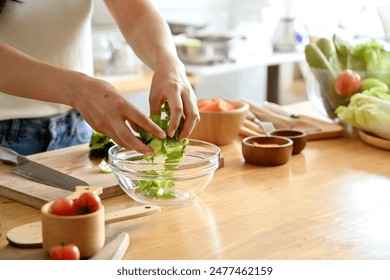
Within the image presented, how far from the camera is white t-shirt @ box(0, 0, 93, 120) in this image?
72.3 inches

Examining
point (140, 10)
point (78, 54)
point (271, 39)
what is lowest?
point (271, 39)

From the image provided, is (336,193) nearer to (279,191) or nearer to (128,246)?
(279,191)

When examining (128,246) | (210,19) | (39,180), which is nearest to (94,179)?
(39,180)

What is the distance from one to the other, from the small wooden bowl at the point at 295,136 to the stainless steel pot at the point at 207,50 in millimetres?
1935

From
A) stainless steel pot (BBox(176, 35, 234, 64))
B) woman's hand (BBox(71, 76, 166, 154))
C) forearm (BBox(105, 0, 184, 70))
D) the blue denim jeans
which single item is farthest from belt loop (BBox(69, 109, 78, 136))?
stainless steel pot (BBox(176, 35, 234, 64))

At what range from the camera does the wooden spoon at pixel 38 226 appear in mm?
1199

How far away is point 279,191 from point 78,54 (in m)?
0.76

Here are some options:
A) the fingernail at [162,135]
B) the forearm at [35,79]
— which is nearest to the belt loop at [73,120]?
the forearm at [35,79]

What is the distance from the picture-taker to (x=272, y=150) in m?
1.69

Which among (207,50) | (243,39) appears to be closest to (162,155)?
(207,50)

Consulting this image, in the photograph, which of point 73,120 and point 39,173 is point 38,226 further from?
point 73,120

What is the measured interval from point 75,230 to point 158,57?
2.15ft

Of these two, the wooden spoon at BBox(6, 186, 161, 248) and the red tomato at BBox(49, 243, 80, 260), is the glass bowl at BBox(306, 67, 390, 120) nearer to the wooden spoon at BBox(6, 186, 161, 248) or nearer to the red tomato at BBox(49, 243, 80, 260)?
the wooden spoon at BBox(6, 186, 161, 248)

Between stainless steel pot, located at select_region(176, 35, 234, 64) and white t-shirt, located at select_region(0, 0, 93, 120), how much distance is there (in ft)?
5.96
